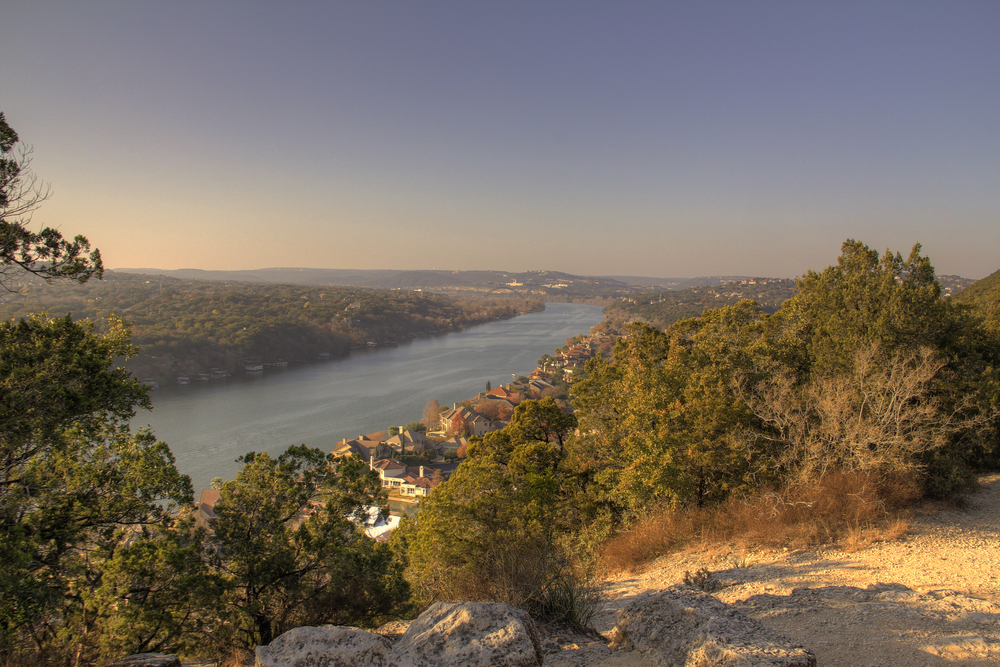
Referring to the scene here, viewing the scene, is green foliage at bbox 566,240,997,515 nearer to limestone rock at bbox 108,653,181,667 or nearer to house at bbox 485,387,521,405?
limestone rock at bbox 108,653,181,667

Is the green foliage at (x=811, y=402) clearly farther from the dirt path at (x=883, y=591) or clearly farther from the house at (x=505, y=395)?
the house at (x=505, y=395)

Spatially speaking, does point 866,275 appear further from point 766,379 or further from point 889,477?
point 889,477

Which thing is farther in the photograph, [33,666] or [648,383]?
[648,383]

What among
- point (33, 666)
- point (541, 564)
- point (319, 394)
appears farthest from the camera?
point (319, 394)

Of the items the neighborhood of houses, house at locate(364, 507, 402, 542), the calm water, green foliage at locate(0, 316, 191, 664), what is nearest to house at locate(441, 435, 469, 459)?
the neighborhood of houses

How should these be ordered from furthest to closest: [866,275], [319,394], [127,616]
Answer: [319,394] < [866,275] < [127,616]

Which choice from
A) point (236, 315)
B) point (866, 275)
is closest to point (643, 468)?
point (866, 275)

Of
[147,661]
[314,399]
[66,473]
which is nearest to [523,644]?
[147,661]
